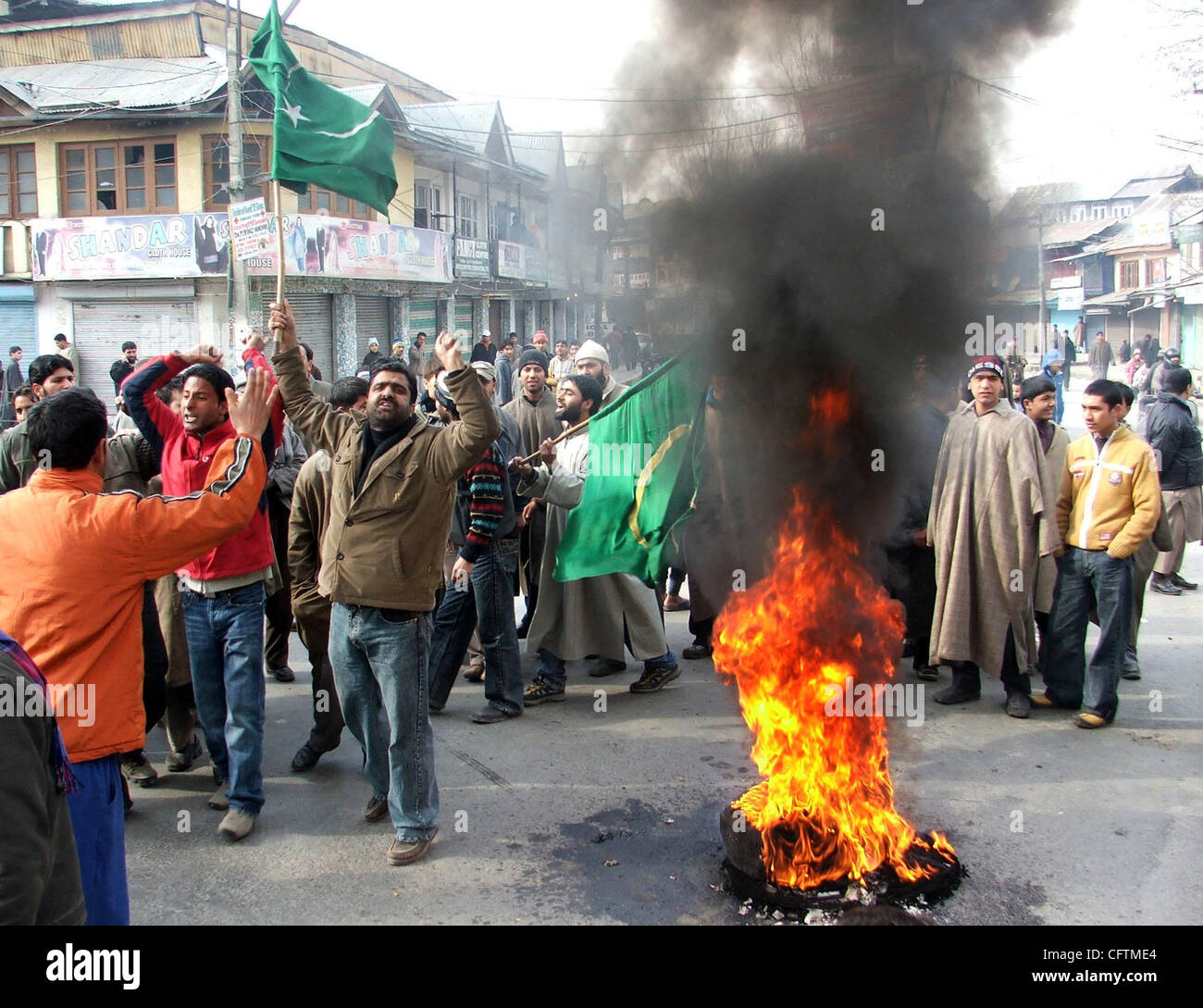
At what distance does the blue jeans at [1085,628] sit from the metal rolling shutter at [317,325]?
20.0m

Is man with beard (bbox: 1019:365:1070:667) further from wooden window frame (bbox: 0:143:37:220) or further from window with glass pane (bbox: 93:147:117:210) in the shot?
wooden window frame (bbox: 0:143:37:220)

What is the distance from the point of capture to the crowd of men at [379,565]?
111 inches

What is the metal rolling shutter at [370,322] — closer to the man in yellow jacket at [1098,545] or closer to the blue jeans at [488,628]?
the blue jeans at [488,628]

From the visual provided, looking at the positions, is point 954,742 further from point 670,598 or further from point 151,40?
point 151,40

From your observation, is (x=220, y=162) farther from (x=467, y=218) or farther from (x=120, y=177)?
(x=467, y=218)

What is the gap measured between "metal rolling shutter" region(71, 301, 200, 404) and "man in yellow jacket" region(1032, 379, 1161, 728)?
20.1m

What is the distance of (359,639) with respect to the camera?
13.3ft

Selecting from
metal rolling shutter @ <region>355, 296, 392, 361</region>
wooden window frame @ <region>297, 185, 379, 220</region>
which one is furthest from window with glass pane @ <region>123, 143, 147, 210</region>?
metal rolling shutter @ <region>355, 296, 392, 361</region>

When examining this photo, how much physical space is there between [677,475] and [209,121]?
65.2 feet

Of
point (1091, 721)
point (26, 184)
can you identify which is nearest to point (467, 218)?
point (26, 184)

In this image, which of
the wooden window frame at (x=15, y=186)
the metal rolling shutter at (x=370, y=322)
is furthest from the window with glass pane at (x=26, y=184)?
the metal rolling shutter at (x=370, y=322)

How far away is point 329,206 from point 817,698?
22636 mm

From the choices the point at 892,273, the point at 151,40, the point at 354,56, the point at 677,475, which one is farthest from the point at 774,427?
the point at 354,56

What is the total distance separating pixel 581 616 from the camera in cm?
632
